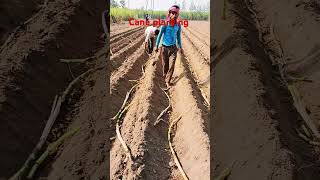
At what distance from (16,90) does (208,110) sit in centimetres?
237

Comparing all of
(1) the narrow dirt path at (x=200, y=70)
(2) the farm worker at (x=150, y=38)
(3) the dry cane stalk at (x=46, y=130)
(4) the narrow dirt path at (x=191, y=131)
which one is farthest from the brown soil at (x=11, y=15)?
(2) the farm worker at (x=150, y=38)

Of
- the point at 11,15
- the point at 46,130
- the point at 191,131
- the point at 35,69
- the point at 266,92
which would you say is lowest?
the point at 191,131

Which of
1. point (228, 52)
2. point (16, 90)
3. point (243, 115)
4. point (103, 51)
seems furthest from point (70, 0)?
point (243, 115)

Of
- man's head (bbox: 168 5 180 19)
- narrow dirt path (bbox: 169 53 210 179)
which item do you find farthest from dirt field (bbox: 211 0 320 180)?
man's head (bbox: 168 5 180 19)

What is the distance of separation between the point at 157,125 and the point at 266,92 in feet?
4.53

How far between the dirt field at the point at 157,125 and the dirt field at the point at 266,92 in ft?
0.68

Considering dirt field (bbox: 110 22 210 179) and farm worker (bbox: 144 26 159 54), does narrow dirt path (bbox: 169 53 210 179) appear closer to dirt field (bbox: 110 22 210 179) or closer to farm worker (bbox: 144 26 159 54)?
dirt field (bbox: 110 22 210 179)

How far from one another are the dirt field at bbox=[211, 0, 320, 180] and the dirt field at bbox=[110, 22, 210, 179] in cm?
21

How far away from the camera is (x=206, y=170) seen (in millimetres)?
4113

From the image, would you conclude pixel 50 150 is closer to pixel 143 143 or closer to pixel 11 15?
pixel 143 143

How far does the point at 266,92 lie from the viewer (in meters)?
5.30

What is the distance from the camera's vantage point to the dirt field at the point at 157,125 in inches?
158

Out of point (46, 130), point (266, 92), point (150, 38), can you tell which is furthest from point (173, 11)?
point (150, 38)

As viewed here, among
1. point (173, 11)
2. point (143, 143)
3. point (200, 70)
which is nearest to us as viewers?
point (143, 143)
